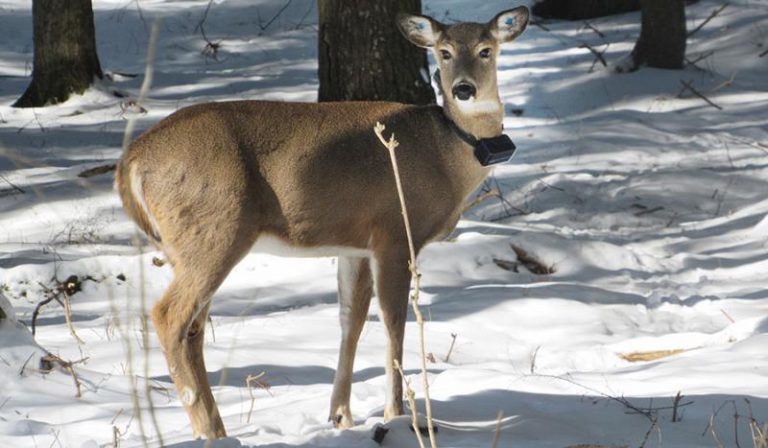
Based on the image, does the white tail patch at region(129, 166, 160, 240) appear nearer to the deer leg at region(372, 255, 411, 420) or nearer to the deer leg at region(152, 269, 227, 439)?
the deer leg at region(152, 269, 227, 439)

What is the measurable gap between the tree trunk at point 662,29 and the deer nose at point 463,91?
29.5ft

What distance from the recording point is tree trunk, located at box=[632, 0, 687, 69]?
13523mm

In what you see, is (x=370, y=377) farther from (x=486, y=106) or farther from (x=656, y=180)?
(x=656, y=180)

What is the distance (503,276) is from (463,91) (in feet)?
9.95

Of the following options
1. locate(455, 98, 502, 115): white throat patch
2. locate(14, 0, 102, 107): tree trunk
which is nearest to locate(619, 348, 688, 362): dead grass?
locate(455, 98, 502, 115): white throat patch

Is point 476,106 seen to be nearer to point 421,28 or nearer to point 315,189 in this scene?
point 421,28

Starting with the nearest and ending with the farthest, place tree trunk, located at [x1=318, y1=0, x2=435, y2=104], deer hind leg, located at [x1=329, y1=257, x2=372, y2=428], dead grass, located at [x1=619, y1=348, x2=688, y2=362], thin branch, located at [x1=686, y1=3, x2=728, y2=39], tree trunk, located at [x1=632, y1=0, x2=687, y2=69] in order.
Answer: deer hind leg, located at [x1=329, y1=257, x2=372, y2=428] < dead grass, located at [x1=619, y1=348, x2=688, y2=362] < tree trunk, located at [x1=318, y1=0, x2=435, y2=104] < tree trunk, located at [x1=632, y1=0, x2=687, y2=69] < thin branch, located at [x1=686, y1=3, x2=728, y2=39]

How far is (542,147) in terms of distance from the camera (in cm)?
1140

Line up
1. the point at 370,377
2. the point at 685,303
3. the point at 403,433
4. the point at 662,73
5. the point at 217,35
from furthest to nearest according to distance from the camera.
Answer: the point at 217,35
the point at 662,73
the point at 685,303
the point at 370,377
the point at 403,433

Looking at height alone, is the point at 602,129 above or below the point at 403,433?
below

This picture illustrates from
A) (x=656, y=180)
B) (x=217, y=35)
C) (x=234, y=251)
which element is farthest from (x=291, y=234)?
(x=217, y=35)

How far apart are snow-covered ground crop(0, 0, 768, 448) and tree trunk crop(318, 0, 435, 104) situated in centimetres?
112

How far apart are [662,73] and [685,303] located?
681 centimetres

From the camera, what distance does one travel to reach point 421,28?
5348 mm
